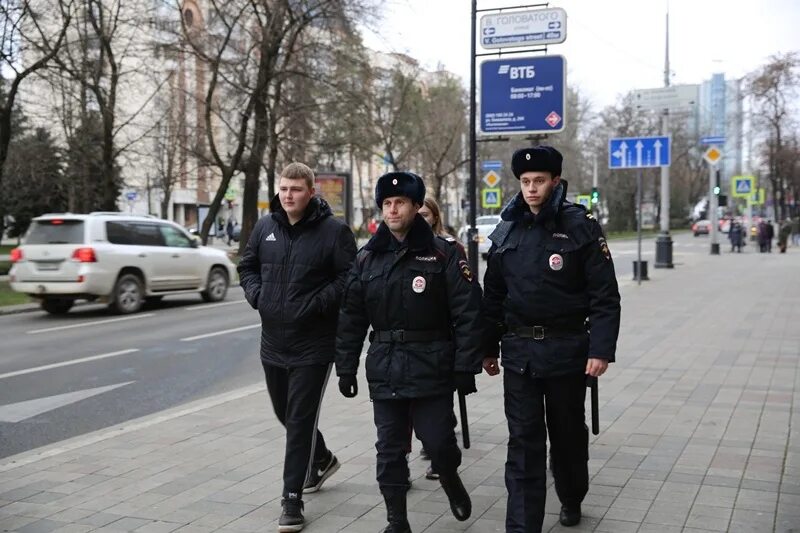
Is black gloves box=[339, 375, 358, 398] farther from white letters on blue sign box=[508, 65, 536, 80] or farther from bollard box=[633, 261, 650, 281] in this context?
bollard box=[633, 261, 650, 281]

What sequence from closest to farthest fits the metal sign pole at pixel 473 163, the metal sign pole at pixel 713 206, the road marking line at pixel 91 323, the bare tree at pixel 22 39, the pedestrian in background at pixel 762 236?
the metal sign pole at pixel 473 163 < the road marking line at pixel 91 323 < the bare tree at pixel 22 39 < the metal sign pole at pixel 713 206 < the pedestrian in background at pixel 762 236

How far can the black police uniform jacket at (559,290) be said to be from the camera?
409 centimetres

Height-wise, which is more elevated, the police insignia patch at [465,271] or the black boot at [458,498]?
the police insignia patch at [465,271]

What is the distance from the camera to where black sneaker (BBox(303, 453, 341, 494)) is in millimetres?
5039

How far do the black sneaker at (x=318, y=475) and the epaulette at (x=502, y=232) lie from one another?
1714 mm

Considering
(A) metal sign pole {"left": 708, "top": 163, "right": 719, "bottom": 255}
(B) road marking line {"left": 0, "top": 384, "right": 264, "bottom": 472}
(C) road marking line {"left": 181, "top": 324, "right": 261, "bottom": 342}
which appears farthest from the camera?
(A) metal sign pole {"left": 708, "top": 163, "right": 719, "bottom": 255}

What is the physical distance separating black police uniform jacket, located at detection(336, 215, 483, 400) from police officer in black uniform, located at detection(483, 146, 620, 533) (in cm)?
22

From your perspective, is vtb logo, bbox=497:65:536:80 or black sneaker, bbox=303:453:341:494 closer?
black sneaker, bbox=303:453:341:494

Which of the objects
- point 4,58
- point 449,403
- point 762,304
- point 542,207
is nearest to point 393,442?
point 449,403

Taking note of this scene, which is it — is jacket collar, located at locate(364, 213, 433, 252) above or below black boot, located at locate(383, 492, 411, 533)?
above

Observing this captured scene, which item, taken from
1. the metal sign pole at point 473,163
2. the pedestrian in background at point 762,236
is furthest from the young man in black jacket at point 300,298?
the pedestrian in background at point 762,236

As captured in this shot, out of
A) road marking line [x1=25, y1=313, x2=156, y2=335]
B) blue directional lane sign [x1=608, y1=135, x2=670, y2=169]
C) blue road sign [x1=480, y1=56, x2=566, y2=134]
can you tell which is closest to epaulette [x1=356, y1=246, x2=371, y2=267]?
blue road sign [x1=480, y1=56, x2=566, y2=134]

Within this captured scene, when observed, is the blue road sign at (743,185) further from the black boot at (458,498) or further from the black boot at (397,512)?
the black boot at (397,512)

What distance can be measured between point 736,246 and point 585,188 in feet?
94.7
